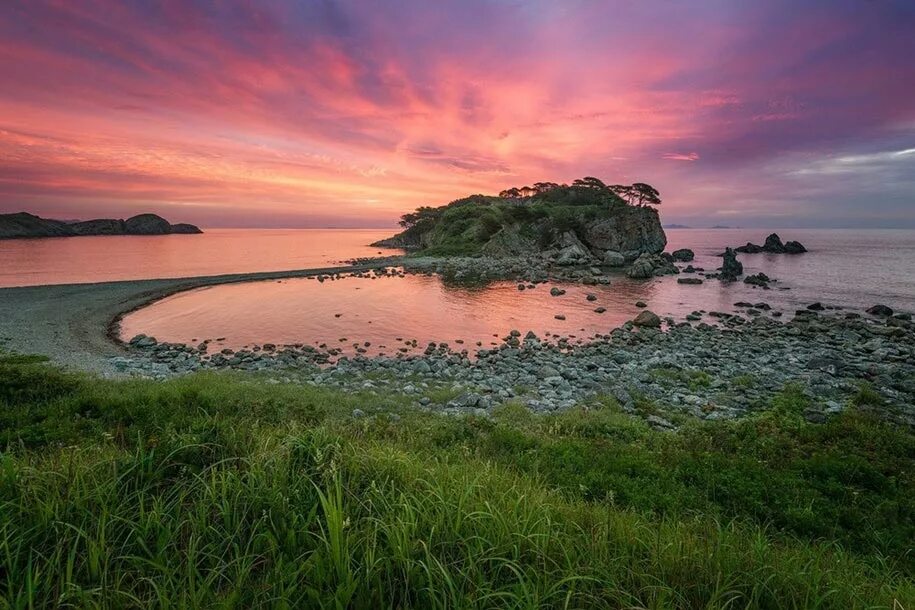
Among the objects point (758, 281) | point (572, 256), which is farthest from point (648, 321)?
point (572, 256)

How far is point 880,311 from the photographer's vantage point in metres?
30.5

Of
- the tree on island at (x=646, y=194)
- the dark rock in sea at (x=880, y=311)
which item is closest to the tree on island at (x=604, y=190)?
the tree on island at (x=646, y=194)

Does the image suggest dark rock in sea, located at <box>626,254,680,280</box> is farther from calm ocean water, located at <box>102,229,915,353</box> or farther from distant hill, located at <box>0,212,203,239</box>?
distant hill, located at <box>0,212,203,239</box>

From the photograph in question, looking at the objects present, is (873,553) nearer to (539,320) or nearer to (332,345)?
(332,345)

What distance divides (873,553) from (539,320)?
23.2m

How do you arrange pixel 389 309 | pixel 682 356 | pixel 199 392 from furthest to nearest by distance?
pixel 389 309
pixel 682 356
pixel 199 392

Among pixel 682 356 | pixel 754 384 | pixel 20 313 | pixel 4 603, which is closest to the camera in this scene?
pixel 4 603

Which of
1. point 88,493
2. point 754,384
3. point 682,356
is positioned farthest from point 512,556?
point 682,356

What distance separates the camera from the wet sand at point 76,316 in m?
19.7

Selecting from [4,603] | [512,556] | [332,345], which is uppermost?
[4,603]

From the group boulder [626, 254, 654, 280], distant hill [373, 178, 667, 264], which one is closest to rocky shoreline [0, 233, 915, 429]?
boulder [626, 254, 654, 280]

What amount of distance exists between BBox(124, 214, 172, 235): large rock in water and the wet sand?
166 metres

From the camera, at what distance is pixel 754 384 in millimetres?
15242

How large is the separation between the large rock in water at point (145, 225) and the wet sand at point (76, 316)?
544 feet
